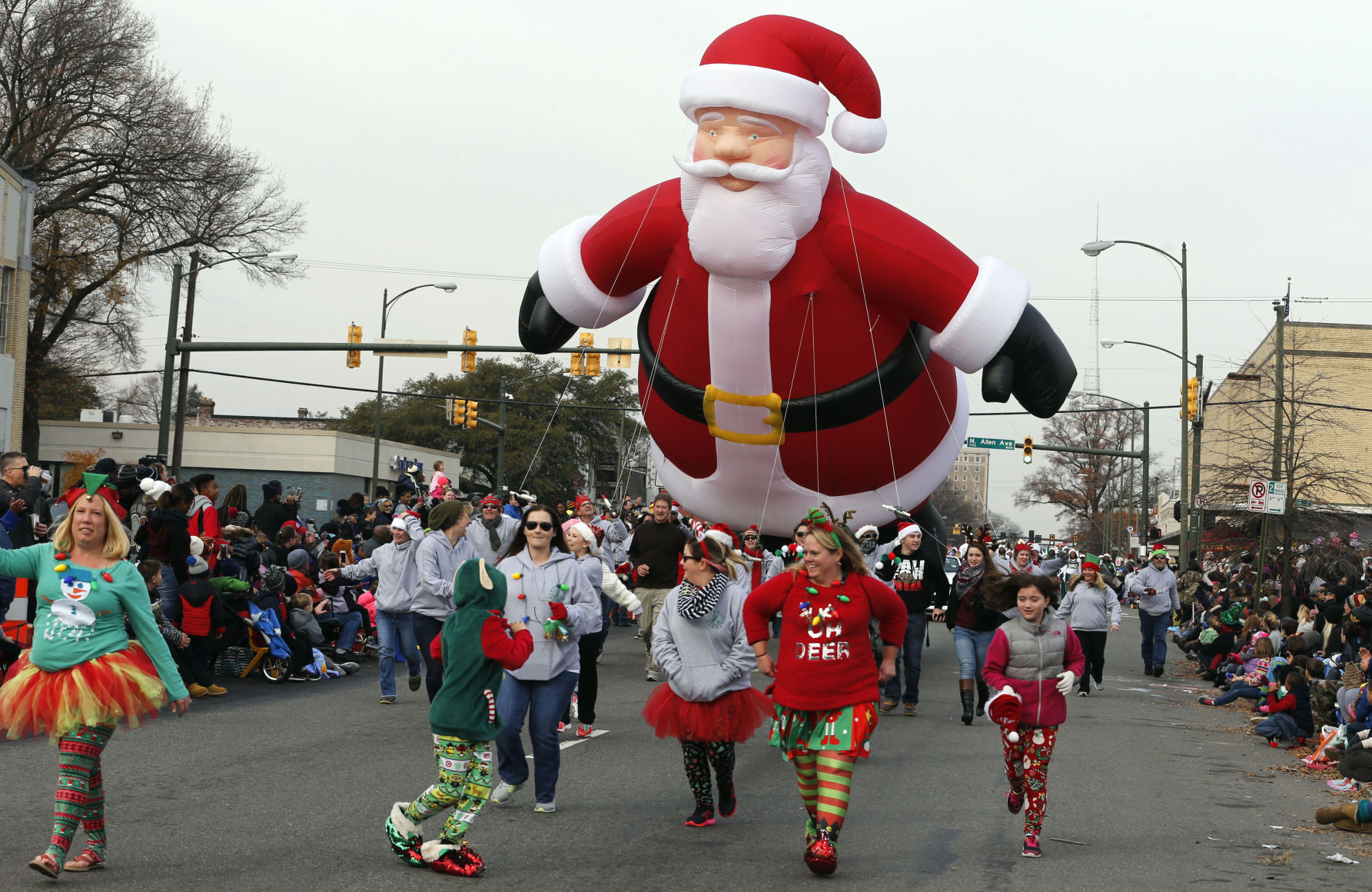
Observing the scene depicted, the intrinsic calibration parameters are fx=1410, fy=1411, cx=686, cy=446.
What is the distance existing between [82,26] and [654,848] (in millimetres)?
32855

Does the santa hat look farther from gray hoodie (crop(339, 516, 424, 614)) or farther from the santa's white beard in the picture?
gray hoodie (crop(339, 516, 424, 614))

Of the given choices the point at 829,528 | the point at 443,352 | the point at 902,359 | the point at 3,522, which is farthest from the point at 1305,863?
the point at 443,352

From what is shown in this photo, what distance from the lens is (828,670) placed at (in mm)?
6750

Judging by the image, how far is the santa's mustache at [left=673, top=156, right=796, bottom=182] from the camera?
11.0 meters

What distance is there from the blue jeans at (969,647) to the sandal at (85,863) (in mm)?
7617

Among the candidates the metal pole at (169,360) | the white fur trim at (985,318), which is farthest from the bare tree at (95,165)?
the white fur trim at (985,318)

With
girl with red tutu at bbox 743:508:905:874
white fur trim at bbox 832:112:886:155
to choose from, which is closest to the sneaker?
girl with red tutu at bbox 743:508:905:874

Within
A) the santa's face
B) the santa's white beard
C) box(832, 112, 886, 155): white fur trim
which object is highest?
box(832, 112, 886, 155): white fur trim

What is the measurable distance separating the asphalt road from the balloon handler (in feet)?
0.47

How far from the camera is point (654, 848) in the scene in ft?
22.9

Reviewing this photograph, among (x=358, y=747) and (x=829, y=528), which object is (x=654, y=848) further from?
(x=358, y=747)

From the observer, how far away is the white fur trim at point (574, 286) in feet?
42.5

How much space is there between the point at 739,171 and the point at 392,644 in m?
4.97

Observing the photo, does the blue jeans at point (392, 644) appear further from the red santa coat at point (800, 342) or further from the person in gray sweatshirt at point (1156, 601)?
the person in gray sweatshirt at point (1156, 601)
